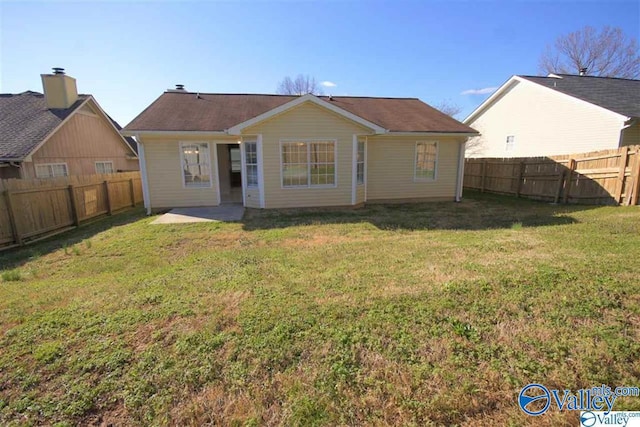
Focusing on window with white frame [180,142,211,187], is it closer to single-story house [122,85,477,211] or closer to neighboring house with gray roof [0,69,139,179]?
single-story house [122,85,477,211]

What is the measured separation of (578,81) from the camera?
52.9ft

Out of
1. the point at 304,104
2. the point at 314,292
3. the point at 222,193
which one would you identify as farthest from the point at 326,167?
the point at 314,292

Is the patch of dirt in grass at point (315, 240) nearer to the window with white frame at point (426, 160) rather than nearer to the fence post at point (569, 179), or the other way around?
the window with white frame at point (426, 160)

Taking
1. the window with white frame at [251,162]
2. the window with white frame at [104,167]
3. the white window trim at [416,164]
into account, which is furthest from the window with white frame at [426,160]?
the window with white frame at [104,167]

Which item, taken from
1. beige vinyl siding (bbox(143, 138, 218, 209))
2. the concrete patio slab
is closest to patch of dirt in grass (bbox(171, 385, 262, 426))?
the concrete patio slab

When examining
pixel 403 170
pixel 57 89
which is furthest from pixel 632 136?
pixel 57 89

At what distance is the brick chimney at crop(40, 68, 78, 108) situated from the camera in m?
13.9

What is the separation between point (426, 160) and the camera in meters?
12.3

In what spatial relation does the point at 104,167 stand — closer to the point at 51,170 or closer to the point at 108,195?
the point at 51,170

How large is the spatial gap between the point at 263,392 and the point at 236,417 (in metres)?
0.27

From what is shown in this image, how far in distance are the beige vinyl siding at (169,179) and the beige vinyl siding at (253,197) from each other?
147 centimetres

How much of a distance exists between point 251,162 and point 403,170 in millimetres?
5965

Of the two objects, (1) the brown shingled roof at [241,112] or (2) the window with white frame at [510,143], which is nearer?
(1) the brown shingled roof at [241,112]

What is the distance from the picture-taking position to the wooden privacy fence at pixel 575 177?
9.29 m
